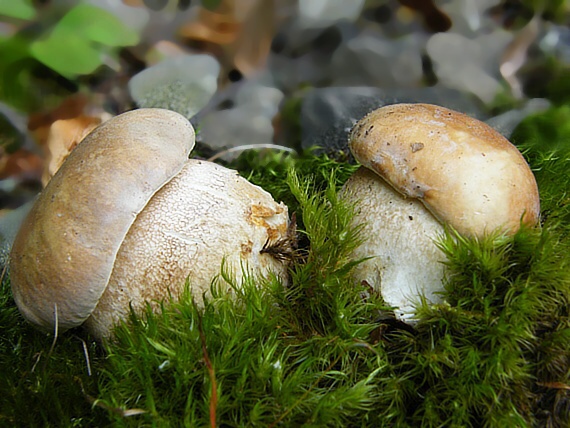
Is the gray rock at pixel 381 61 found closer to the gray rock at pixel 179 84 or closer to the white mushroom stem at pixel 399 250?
the gray rock at pixel 179 84

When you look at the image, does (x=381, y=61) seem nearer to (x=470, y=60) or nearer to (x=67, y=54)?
(x=470, y=60)

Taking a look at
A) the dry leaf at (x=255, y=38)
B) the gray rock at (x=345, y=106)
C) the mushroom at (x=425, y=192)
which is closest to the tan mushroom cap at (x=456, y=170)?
the mushroom at (x=425, y=192)

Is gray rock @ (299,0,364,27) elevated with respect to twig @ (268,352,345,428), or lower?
elevated

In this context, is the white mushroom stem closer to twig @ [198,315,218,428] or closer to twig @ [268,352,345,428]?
twig @ [268,352,345,428]

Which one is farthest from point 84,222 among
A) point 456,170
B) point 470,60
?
point 470,60

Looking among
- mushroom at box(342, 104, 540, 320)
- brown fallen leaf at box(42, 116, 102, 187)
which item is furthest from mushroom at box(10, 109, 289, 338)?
brown fallen leaf at box(42, 116, 102, 187)
